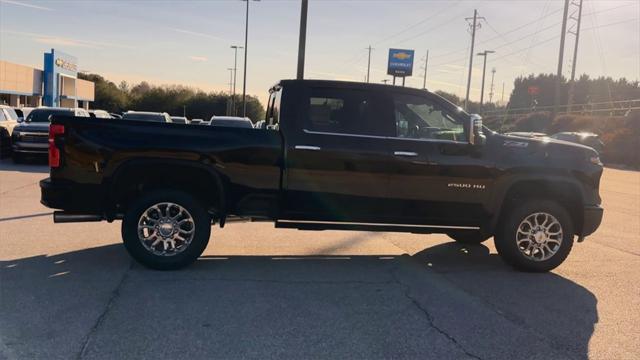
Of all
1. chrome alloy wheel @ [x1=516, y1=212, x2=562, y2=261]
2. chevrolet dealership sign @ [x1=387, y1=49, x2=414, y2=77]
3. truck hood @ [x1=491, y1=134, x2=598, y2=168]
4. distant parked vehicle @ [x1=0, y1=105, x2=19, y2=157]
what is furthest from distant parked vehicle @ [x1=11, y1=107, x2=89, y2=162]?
chevrolet dealership sign @ [x1=387, y1=49, x2=414, y2=77]

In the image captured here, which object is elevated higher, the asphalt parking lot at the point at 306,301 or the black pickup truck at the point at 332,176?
the black pickup truck at the point at 332,176

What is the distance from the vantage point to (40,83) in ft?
182

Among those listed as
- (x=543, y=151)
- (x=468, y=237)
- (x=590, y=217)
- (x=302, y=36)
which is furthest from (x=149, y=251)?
(x=302, y=36)

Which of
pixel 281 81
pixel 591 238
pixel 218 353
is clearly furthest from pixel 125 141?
pixel 591 238

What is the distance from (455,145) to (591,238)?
429cm

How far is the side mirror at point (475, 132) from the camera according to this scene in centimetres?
649

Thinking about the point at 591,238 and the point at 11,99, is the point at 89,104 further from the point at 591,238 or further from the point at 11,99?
the point at 591,238

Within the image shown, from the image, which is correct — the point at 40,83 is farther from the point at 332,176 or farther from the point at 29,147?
the point at 332,176

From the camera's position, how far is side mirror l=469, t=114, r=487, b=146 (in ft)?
21.3

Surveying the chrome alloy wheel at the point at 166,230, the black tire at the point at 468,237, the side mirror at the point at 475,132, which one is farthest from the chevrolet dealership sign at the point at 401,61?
the chrome alloy wheel at the point at 166,230

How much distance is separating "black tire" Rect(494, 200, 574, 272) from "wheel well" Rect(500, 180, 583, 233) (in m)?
0.09

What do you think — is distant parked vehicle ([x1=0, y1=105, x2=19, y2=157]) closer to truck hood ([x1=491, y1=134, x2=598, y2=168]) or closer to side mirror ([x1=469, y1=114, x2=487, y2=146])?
side mirror ([x1=469, y1=114, x2=487, y2=146])

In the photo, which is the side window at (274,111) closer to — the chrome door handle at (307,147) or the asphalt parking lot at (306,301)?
the chrome door handle at (307,147)

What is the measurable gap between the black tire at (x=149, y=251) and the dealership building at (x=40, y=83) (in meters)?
46.2
